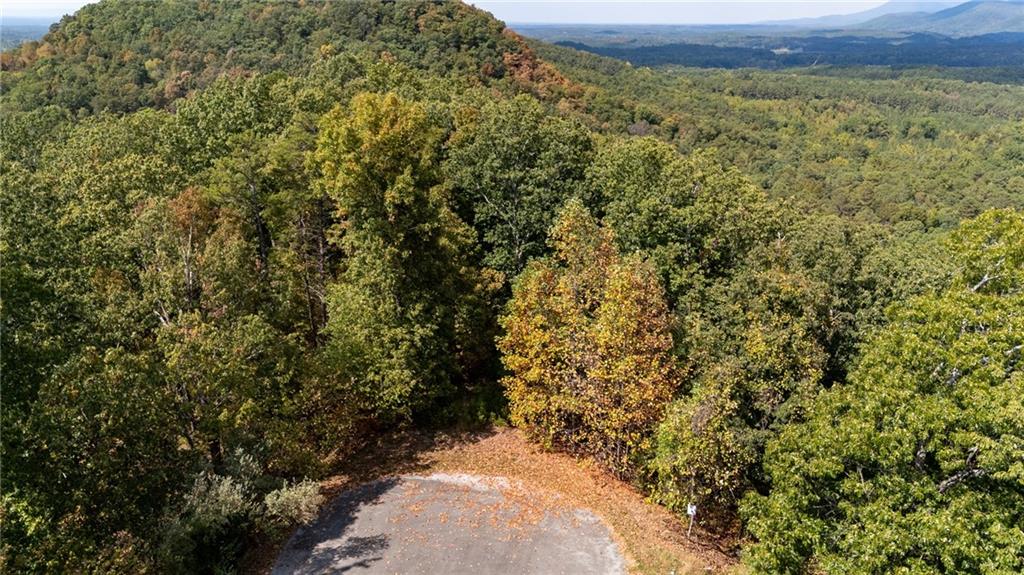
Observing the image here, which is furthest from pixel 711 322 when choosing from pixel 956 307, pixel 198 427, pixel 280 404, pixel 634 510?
pixel 198 427

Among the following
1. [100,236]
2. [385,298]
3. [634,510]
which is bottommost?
[634,510]

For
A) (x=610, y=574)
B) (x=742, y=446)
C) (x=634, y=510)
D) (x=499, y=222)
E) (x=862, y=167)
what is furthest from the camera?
(x=862, y=167)

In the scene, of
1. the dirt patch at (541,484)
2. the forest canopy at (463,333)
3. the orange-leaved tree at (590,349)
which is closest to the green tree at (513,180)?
the forest canopy at (463,333)

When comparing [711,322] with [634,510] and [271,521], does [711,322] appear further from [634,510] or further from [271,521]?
[271,521]

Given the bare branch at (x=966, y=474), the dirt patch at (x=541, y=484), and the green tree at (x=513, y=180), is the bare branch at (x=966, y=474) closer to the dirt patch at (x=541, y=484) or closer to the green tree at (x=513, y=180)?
the dirt patch at (x=541, y=484)

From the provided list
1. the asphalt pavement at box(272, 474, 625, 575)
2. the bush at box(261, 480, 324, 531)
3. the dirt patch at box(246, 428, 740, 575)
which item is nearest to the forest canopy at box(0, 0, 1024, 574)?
the bush at box(261, 480, 324, 531)

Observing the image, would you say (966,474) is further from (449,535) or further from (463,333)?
(463,333)

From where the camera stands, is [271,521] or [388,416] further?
[388,416]

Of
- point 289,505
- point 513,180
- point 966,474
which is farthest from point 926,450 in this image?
point 513,180
